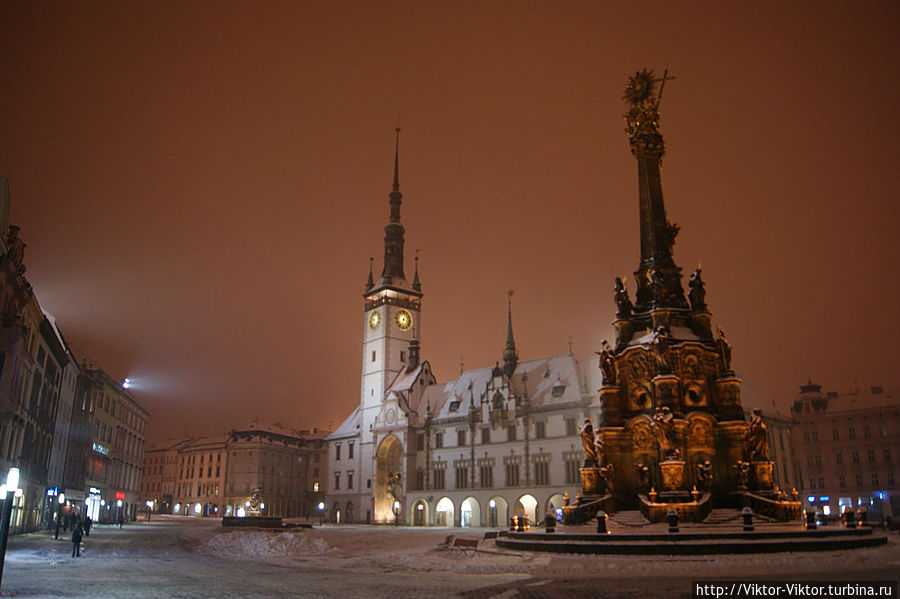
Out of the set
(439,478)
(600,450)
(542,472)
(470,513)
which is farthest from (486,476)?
(600,450)

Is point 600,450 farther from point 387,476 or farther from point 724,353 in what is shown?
point 387,476

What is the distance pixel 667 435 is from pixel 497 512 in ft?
158

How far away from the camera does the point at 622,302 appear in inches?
1132

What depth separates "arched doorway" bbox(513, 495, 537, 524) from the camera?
6638cm

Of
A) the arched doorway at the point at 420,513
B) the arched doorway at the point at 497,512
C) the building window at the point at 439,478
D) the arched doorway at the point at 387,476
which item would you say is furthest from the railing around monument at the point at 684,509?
the arched doorway at the point at 387,476

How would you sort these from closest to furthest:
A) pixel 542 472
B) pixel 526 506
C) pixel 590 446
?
pixel 590 446 → pixel 542 472 → pixel 526 506

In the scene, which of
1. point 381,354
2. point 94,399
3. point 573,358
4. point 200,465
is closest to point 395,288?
point 381,354

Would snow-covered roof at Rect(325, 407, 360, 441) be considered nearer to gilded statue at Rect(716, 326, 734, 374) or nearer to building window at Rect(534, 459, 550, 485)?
building window at Rect(534, 459, 550, 485)

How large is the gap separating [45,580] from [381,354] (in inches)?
2923

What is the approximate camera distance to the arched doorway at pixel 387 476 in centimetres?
8019

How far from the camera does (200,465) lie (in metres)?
118

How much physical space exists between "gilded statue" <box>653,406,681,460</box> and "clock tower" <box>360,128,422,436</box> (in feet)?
215

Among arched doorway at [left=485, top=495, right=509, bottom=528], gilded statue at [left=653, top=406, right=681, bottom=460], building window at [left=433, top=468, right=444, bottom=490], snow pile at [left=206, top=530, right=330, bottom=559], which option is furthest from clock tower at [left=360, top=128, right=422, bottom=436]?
gilded statue at [left=653, top=406, right=681, bottom=460]

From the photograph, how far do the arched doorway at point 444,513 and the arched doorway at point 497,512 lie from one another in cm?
597
